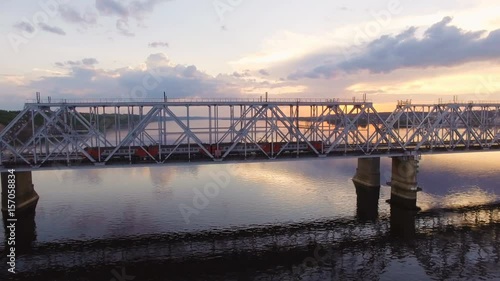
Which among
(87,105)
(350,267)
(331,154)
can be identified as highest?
(87,105)

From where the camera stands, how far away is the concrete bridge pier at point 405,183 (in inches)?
2483

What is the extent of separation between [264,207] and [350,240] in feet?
55.7

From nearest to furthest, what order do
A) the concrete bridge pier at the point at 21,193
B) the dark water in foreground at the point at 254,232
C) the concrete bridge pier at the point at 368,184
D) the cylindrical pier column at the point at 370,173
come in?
the dark water in foreground at the point at 254,232 < the concrete bridge pier at the point at 21,193 < the concrete bridge pier at the point at 368,184 < the cylindrical pier column at the point at 370,173

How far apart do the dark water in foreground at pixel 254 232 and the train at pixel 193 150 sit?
31.2 ft

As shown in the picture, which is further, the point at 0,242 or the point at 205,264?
the point at 0,242

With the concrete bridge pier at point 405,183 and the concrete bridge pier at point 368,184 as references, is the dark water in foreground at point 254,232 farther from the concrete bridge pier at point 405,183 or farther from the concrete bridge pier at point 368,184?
the concrete bridge pier at point 405,183

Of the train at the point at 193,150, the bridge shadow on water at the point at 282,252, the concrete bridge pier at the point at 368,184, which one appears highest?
the train at the point at 193,150

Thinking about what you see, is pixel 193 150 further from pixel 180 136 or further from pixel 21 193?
pixel 21 193

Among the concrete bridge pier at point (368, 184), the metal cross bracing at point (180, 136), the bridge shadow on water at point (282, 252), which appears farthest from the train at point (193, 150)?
A: the concrete bridge pier at point (368, 184)

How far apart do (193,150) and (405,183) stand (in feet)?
125

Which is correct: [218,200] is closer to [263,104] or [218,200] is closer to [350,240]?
[263,104]

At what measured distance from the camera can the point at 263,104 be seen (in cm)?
5741

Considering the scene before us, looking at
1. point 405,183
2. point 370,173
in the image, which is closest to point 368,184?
point 370,173

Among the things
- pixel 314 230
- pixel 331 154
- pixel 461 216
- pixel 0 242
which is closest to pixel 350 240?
pixel 314 230
